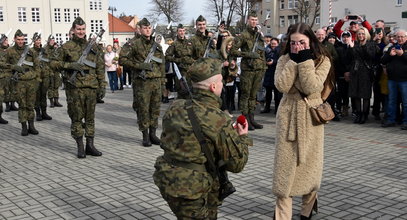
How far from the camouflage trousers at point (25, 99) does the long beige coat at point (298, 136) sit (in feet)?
24.9

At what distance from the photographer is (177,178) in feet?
10.5

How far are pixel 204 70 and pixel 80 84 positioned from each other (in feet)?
16.9

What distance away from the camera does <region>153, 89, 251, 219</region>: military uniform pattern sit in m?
3.14

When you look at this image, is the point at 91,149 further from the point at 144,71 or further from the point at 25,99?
the point at 25,99

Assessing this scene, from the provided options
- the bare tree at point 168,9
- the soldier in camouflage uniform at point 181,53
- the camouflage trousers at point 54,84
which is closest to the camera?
the soldier in camouflage uniform at point 181,53

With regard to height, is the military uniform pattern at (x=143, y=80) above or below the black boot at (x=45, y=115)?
above

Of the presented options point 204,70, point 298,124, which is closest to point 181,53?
point 298,124

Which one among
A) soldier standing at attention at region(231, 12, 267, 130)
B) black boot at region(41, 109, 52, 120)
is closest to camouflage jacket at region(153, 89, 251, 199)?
soldier standing at attention at region(231, 12, 267, 130)

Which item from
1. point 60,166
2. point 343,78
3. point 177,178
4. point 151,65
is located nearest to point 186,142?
point 177,178

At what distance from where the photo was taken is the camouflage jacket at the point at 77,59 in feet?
25.9

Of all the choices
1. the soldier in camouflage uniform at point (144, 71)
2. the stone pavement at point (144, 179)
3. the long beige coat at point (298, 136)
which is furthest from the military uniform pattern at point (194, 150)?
the soldier in camouflage uniform at point (144, 71)

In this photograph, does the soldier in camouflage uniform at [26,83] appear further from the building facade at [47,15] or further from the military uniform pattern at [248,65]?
the building facade at [47,15]

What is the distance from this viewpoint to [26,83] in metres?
10.7

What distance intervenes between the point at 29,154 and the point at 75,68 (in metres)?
2.05
